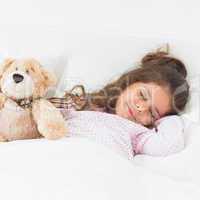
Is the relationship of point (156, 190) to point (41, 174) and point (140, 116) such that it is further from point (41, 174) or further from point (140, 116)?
point (140, 116)

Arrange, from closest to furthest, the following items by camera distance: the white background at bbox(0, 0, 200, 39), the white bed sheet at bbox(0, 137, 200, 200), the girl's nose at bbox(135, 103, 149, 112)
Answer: the white bed sheet at bbox(0, 137, 200, 200) < the girl's nose at bbox(135, 103, 149, 112) < the white background at bbox(0, 0, 200, 39)

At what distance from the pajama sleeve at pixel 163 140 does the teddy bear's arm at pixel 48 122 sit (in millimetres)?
297

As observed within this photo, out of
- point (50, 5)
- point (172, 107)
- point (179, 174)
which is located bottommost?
point (179, 174)

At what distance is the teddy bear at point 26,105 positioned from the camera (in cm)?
120

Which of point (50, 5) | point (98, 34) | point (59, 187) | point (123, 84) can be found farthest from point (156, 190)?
point (50, 5)

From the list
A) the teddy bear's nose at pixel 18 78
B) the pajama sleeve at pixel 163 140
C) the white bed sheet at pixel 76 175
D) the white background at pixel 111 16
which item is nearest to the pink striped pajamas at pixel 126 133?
the pajama sleeve at pixel 163 140

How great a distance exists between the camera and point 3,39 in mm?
1724

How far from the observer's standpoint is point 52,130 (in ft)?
A: 3.90

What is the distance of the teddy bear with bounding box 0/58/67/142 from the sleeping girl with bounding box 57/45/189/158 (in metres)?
0.12

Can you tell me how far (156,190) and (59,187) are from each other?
0.26 meters

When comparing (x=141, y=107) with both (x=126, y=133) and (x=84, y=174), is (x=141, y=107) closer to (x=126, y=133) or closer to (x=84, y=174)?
(x=126, y=133)

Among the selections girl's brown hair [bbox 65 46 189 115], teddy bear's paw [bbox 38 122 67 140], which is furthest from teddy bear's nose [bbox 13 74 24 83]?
girl's brown hair [bbox 65 46 189 115]

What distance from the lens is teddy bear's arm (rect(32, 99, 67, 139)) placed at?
3.90 ft

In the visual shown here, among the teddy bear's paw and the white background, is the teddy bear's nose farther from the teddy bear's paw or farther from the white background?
the white background
